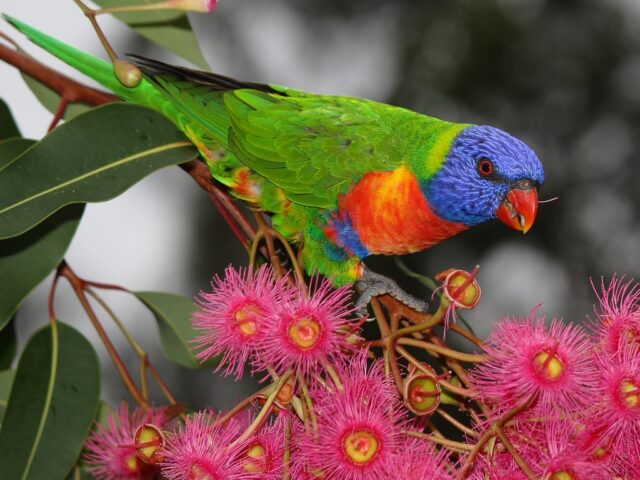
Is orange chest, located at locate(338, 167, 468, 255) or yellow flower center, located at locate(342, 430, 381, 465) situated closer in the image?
yellow flower center, located at locate(342, 430, 381, 465)

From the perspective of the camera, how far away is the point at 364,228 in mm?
1338

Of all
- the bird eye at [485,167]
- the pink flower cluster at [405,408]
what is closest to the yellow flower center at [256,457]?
the pink flower cluster at [405,408]

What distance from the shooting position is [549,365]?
0.83 meters

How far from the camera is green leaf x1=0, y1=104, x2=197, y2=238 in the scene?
1.03m

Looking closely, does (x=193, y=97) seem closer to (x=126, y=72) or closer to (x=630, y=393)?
(x=126, y=72)

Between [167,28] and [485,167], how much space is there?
2.06ft

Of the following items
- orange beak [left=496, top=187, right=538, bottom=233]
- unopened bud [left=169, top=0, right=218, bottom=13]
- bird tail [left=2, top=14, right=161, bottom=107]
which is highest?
unopened bud [left=169, top=0, right=218, bottom=13]

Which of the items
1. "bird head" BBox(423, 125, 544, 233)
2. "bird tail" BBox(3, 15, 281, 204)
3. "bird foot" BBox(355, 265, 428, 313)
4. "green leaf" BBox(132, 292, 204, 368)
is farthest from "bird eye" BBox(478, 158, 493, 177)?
"green leaf" BBox(132, 292, 204, 368)

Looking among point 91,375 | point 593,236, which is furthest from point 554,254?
point 91,375

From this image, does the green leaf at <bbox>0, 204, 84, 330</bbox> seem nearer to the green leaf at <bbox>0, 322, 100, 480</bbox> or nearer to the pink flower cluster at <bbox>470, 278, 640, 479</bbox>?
the green leaf at <bbox>0, 322, 100, 480</bbox>

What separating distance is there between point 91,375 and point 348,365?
545 mm

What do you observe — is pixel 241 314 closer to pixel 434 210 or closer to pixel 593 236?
pixel 434 210

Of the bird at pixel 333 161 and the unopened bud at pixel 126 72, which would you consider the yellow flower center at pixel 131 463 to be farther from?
the unopened bud at pixel 126 72

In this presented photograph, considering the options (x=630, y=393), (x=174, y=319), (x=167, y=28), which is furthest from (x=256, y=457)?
(x=167, y=28)
